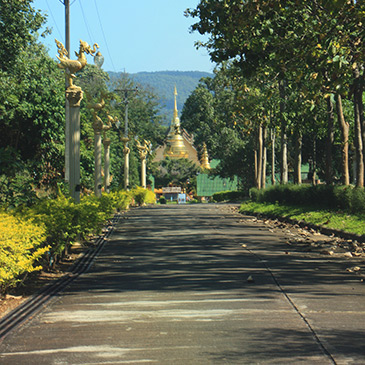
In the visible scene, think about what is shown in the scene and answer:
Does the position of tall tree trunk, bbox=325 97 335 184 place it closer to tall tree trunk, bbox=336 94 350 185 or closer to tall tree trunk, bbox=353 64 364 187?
tall tree trunk, bbox=336 94 350 185

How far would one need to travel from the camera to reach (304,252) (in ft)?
56.1

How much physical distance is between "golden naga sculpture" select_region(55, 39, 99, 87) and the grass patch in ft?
30.0

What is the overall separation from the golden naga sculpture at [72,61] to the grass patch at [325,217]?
9.16 meters

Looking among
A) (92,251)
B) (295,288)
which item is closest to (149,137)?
(92,251)

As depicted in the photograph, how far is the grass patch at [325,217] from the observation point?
2191 centimetres

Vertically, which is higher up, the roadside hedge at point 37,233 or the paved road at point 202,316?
the roadside hedge at point 37,233

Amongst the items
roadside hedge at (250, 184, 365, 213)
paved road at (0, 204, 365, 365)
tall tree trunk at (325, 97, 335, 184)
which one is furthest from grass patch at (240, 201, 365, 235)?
paved road at (0, 204, 365, 365)

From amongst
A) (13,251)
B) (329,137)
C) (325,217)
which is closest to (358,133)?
(325,217)

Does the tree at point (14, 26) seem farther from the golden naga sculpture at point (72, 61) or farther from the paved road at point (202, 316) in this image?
the paved road at point (202, 316)

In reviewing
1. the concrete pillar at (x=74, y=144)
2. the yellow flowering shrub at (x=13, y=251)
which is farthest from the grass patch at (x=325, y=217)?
the yellow flowering shrub at (x=13, y=251)

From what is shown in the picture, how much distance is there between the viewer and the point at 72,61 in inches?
808

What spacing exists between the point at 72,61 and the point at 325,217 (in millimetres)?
11061

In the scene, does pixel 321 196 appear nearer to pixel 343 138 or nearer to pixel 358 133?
pixel 343 138

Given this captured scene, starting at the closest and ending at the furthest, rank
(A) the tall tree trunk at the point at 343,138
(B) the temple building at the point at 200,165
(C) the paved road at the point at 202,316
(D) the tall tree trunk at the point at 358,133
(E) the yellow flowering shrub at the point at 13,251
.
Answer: (C) the paved road at the point at 202,316
(E) the yellow flowering shrub at the point at 13,251
(D) the tall tree trunk at the point at 358,133
(A) the tall tree trunk at the point at 343,138
(B) the temple building at the point at 200,165
